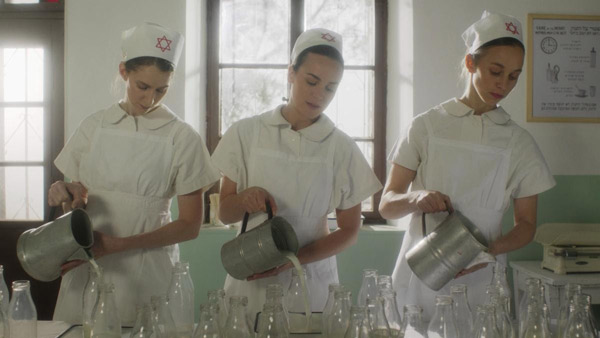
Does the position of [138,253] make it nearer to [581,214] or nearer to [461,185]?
[461,185]

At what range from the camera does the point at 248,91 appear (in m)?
3.61

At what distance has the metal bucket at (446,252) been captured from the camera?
4.91 ft

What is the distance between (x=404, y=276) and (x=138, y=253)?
887 millimetres

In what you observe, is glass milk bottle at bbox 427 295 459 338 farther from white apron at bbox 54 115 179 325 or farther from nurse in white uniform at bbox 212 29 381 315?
white apron at bbox 54 115 179 325

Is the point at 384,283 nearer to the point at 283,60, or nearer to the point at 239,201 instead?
the point at 239,201

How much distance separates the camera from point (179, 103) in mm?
3164

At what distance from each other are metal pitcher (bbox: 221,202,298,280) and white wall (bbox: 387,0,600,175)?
182 cm

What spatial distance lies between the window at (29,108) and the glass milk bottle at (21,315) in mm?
2136

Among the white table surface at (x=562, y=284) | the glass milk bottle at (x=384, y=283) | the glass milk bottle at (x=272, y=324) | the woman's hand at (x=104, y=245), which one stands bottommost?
the white table surface at (x=562, y=284)

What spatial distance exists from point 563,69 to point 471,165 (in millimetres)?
1671

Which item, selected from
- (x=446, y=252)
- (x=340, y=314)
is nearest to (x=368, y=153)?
(x=446, y=252)

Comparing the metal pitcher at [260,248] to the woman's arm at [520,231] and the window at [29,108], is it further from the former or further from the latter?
the window at [29,108]

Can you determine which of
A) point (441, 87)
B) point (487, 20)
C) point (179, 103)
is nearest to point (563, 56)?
point (441, 87)

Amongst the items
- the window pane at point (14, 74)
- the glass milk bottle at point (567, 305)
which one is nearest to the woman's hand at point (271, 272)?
the glass milk bottle at point (567, 305)
